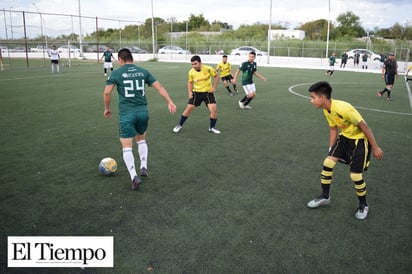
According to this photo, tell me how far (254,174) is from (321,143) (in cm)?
285

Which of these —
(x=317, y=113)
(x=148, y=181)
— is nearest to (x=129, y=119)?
(x=148, y=181)

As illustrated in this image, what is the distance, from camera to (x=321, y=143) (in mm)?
8273

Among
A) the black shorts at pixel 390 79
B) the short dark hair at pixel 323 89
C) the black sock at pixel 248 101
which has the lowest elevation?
the black sock at pixel 248 101

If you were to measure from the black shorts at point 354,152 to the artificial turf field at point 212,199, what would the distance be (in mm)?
762

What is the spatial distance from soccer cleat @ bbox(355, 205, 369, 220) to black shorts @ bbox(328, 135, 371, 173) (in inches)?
22.3

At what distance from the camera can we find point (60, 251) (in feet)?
12.9

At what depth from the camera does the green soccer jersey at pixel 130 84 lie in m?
5.26

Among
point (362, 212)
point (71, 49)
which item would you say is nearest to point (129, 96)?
point (362, 212)

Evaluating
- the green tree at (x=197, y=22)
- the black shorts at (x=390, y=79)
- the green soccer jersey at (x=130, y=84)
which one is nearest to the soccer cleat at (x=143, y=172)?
the green soccer jersey at (x=130, y=84)

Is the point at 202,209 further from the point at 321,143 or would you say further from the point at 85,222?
the point at 321,143

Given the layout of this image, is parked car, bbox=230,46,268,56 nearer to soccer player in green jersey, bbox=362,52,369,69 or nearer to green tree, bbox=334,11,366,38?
soccer player in green jersey, bbox=362,52,369,69

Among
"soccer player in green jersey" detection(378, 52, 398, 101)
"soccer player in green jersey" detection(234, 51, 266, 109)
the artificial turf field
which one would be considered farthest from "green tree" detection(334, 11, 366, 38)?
the artificial turf field

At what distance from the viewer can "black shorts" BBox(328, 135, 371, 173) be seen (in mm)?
4434

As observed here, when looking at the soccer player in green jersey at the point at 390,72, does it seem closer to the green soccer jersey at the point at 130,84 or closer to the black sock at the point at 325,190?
the black sock at the point at 325,190
